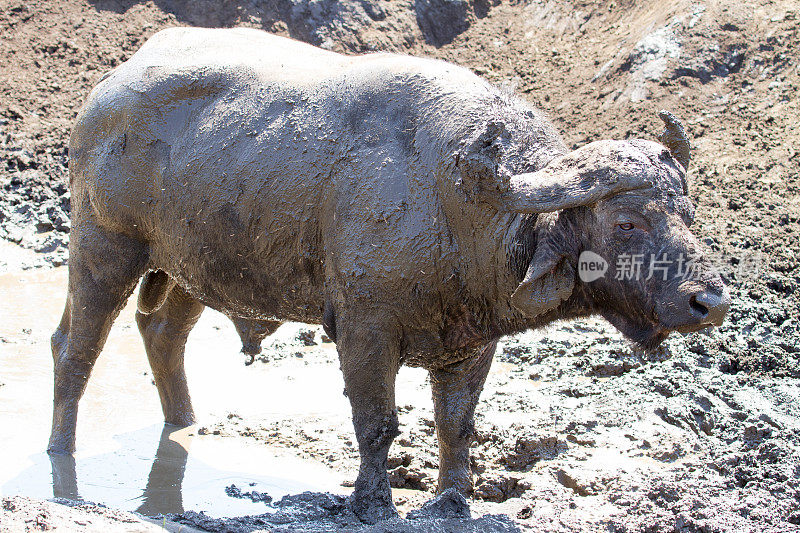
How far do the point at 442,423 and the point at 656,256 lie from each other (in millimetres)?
1661

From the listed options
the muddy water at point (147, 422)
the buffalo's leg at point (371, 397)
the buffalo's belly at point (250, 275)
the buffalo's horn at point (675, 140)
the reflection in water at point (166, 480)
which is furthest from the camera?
the muddy water at point (147, 422)

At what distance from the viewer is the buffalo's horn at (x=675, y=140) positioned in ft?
13.8

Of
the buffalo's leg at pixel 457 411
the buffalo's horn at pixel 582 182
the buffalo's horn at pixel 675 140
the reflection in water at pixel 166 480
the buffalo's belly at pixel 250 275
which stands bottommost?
the reflection in water at pixel 166 480

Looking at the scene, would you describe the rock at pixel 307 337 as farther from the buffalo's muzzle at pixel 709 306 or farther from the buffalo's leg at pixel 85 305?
the buffalo's muzzle at pixel 709 306

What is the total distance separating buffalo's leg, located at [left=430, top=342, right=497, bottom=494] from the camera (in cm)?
494

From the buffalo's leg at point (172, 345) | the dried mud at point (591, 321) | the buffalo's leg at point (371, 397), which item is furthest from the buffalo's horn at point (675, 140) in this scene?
the buffalo's leg at point (172, 345)

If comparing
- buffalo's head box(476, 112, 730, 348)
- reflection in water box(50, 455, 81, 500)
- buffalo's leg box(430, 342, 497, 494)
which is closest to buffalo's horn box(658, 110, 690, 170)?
buffalo's head box(476, 112, 730, 348)

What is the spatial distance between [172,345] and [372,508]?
93.1 inches

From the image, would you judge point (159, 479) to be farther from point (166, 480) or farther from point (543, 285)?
point (543, 285)

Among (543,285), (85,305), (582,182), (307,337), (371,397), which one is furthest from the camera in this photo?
(307,337)

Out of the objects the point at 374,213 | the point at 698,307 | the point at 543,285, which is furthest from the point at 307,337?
the point at 698,307

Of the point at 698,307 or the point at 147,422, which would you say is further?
the point at 147,422

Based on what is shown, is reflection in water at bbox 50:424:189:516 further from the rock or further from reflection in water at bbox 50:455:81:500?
the rock

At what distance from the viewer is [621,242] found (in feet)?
12.8
